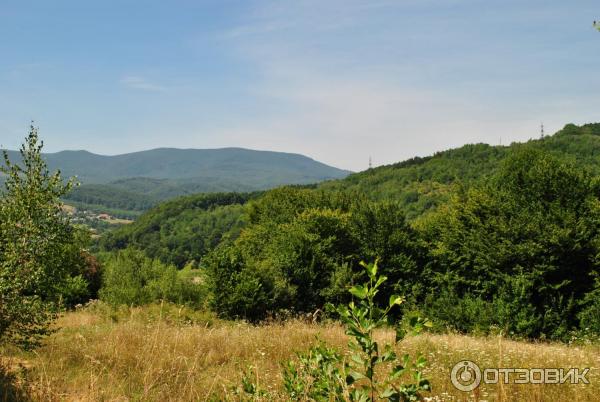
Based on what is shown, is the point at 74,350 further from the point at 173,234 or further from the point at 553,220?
the point at 173,234

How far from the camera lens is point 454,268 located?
103ft

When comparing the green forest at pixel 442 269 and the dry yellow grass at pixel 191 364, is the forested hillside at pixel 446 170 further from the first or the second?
the dry yellow grass at pixel 191 364

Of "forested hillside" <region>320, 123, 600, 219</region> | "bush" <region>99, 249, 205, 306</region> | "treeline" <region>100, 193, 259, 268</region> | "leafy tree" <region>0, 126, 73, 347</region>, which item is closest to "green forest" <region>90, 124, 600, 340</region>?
"bush" <region>99, 249, 205, 306</region>

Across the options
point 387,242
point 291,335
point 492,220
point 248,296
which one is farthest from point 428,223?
point 291,335

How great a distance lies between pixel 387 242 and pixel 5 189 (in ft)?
91.2

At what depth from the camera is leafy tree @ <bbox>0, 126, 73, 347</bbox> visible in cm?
793

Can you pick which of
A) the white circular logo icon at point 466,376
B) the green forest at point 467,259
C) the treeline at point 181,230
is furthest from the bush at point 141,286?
the treeline at point 181,230

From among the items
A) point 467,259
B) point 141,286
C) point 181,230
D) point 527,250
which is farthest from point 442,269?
point 181,230

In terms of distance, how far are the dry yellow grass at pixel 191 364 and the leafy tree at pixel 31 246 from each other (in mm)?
751

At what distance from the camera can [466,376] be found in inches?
221

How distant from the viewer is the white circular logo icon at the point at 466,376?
5.28 metres

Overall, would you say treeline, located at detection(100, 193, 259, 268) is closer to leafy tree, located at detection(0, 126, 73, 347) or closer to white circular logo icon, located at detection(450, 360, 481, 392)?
leafy tree, located at detection(0, 126, 73, 347)

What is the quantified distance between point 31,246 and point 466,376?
27.1 feet

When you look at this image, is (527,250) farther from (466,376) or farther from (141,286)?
(141,286)
